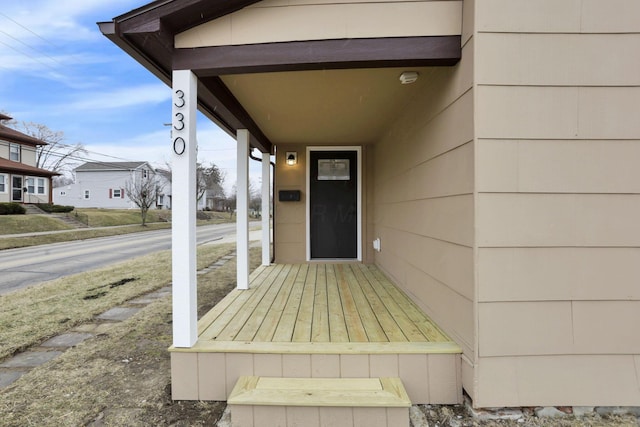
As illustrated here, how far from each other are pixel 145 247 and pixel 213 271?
546 cm

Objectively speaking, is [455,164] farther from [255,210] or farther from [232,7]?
[255,210]

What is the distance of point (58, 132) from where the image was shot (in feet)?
93.4

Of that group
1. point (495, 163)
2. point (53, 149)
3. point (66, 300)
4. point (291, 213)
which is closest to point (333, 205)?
point (291, 213)

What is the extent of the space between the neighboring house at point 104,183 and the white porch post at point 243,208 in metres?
29.0

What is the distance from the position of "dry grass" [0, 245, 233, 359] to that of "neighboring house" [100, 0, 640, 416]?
1.97 m

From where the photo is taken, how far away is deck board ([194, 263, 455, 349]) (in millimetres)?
2125

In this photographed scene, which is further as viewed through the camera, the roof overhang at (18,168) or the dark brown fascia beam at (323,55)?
the roof overhang at (18,168)

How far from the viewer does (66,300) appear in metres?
3.97

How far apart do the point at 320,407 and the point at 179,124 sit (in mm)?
1880

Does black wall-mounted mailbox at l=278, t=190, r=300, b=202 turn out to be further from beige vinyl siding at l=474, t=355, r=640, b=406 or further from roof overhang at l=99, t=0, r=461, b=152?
beige vinyl siding at l=474, t=355, r=640, b=406

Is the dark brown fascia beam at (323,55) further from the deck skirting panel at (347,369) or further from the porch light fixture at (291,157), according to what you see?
the porch light fixture at (291,157)

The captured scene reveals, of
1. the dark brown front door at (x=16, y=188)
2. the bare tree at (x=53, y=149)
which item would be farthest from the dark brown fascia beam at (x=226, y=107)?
the bare tree at (x=53, y=149)

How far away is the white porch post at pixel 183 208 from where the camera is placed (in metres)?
2.01

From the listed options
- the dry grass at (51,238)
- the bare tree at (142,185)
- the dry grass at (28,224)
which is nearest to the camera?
the dry grass at (51,238)
